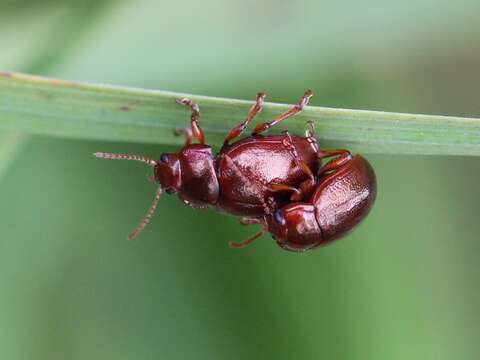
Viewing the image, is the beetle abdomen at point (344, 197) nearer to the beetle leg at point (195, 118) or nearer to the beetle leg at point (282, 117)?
the beetle leg at point (282, 117)

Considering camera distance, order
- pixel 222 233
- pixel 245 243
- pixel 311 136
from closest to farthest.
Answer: pixel 311 136 < pixel 245 243 < pixel 222 233

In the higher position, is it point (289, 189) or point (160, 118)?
point (160, 118)

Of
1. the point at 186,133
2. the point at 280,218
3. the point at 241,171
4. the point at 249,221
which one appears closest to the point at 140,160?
the point at 186,133

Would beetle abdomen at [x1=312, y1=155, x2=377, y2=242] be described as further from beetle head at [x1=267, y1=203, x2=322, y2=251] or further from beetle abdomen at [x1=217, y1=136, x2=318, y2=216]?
beetle abdomen at [x1=217, y1=136, x2=318, y2=216]

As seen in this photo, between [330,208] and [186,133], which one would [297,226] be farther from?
[186,133]

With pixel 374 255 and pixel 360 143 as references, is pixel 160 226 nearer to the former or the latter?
pixel 374 255

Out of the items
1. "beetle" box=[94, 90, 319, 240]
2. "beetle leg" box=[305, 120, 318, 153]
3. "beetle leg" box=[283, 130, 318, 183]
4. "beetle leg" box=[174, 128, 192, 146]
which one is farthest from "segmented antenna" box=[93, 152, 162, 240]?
"beetle leg" box=[305, 120, 318, 153]

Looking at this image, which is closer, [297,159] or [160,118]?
[160,118]
